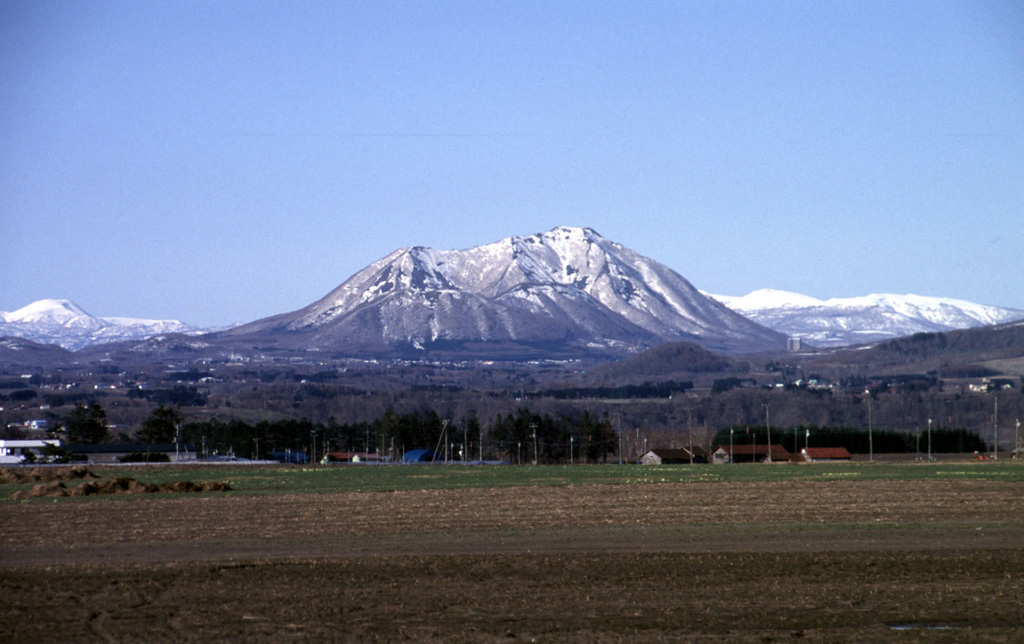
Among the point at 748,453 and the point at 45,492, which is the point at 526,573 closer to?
the point at 45,492

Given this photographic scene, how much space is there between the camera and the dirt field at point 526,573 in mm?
19562

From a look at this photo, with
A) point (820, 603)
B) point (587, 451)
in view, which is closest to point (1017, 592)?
point (820, 603)

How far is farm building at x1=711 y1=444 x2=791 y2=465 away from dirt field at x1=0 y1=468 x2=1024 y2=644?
91.2m

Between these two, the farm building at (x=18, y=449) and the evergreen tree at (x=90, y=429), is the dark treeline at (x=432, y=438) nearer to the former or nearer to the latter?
the evergreen tree at (x=90, y=429)

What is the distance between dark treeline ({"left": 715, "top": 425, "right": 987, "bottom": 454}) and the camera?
13775 cm

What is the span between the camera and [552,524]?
35844mm

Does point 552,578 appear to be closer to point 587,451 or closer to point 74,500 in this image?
point 74,500

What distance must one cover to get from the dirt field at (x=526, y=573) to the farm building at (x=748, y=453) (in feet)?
299

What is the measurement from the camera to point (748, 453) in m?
136

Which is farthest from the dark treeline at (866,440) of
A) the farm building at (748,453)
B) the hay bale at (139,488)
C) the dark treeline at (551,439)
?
the hay bale at (139,488)

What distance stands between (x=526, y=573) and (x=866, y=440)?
408ft

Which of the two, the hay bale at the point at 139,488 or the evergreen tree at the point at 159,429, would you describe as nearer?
the hay bale at the point at 139,488

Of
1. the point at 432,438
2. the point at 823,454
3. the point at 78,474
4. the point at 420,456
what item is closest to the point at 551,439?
the point at 432,438

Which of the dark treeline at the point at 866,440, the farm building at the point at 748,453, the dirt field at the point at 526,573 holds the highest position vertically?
the dirt field at the point at 526,573
